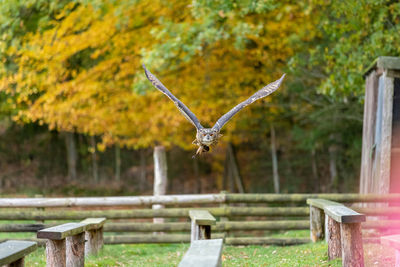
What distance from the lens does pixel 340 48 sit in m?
10.8

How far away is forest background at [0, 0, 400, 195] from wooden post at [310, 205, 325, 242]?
374 centimetres

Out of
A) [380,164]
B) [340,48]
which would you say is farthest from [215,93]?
[380,164]

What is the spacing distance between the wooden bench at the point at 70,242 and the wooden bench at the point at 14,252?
13.0 inches

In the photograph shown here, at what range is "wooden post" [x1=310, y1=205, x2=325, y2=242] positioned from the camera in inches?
307

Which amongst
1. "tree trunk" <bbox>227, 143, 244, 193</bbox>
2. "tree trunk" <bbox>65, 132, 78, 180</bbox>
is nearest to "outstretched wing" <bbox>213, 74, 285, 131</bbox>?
"tree trunk" <bbox>227, 143, 244, 193</bbox>

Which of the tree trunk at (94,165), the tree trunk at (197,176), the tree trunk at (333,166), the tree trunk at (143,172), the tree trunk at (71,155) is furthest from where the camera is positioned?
the tree trunk at (143,172)

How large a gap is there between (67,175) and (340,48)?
15906 mm

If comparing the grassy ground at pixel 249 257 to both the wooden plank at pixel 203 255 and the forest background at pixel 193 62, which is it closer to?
the wooden plank at pixel 203 255

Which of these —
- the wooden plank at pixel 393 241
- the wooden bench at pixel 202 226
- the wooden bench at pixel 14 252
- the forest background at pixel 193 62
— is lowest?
the wooden bench at pixel 202 226

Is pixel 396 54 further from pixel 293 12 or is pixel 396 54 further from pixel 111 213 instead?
pixel 111 213

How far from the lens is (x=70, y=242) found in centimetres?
623

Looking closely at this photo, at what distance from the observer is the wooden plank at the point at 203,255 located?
3.69 meters

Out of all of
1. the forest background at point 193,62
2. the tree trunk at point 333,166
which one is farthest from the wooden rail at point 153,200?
the tree trunk at point 333,166

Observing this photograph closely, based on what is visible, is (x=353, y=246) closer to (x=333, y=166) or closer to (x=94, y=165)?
(x=333, y=166)
